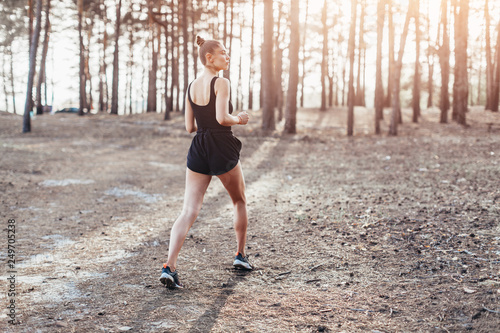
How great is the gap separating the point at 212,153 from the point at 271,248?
2.08m

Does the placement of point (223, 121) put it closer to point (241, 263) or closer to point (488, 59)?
point (241, 263)

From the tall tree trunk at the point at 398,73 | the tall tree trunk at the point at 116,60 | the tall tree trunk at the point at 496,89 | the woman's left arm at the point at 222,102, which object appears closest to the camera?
the woman's left arm at the point at 222,102

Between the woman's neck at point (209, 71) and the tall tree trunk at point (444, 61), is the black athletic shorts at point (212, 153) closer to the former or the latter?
the woman's neck at point (209, 71)

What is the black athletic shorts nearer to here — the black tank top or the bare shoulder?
the black tank top

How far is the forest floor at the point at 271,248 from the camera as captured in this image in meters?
3.54

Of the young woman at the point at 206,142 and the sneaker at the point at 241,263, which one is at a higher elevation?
the young woman at the point at 206,142

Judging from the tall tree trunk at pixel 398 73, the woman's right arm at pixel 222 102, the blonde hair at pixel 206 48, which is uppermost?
the tall tree trunk at pixel 398 73

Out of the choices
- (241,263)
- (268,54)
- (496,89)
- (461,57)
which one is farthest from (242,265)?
(496,89)

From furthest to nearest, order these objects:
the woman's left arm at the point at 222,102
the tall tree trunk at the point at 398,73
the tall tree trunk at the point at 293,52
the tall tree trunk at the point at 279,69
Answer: the tall tree trunk at the point at 279,69, the tall tree trunk at the point at 293,52, the tall tree trunk at the point at 398,73, the woman's left arm at the point at 222,102

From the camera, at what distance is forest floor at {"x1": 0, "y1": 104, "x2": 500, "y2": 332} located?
11.6 feet

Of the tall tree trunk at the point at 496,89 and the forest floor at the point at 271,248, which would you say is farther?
the tall tree trunk at the point at 496,89

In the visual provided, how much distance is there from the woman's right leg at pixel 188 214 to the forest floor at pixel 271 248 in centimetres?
41

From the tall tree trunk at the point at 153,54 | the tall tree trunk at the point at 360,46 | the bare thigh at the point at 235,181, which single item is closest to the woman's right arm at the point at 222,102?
the bare thigh at the point at 235,181

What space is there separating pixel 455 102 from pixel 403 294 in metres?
21.8
